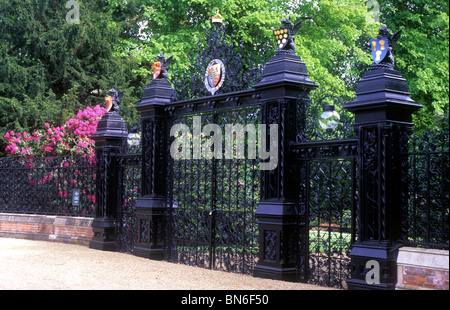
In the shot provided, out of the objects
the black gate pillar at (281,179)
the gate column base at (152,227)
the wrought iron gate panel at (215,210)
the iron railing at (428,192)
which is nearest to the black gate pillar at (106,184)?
the gate column base at (152,227)

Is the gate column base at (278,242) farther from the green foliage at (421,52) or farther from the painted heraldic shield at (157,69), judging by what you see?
the green foliage at (421,52)

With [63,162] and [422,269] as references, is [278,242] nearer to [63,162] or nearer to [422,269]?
[422,269]

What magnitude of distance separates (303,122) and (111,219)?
584cm

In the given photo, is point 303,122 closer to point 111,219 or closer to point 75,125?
point 111,219

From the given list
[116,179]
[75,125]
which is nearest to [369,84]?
[116,179]

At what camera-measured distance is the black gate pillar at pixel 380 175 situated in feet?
24.1

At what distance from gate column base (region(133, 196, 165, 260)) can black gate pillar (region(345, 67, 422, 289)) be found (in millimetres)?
4814

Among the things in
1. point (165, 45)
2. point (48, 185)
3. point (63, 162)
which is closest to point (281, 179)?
point (63, 162)

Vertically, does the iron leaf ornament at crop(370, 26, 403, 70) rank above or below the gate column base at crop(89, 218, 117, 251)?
above

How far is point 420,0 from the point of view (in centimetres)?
2266

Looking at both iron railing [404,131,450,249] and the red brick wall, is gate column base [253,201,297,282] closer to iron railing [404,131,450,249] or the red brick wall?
iron railing [404,131,450,249]

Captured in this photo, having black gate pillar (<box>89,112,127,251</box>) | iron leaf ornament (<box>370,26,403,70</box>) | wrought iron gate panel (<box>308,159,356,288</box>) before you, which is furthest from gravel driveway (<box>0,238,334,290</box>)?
iron leaf ornament (<box>370,26,403,70</box>)

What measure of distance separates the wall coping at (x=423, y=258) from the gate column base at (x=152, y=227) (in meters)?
5.48

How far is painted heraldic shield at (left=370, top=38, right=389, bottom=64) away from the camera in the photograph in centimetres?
775
